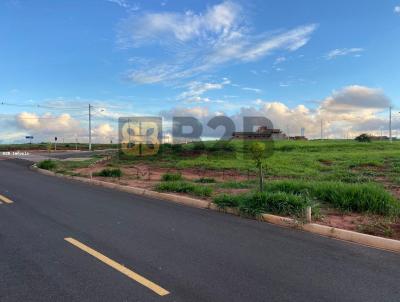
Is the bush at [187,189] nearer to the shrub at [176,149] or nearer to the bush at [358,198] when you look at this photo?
the bush at [358,198]

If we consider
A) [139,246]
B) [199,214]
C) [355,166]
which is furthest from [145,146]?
[139,246]

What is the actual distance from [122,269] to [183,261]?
2.94 feet

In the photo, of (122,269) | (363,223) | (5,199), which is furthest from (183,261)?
(5,199)

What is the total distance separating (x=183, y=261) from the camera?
5.38m

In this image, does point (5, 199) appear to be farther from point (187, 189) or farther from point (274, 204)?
point (274, 204)

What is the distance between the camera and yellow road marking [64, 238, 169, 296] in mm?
4352

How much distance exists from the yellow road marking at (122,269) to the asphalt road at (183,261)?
0.23ft

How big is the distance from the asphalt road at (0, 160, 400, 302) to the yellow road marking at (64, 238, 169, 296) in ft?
0.23

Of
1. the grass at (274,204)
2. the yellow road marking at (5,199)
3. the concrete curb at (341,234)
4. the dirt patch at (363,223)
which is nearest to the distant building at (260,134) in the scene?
the yellow road marking at (5,199)

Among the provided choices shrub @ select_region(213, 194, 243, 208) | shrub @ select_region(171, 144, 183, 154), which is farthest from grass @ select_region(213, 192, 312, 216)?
shrub @ select_region(171, 144, 183, 154)

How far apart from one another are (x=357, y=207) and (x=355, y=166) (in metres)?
16.7

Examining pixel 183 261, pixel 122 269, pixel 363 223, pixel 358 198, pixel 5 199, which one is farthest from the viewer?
pixel 5 199

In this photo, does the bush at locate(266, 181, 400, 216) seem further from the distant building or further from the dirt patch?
the distant building

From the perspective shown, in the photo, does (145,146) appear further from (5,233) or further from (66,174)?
(5,233)
